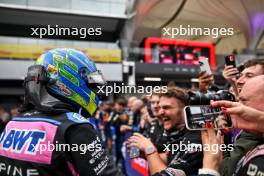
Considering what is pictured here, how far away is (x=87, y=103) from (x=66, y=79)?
0.64ft

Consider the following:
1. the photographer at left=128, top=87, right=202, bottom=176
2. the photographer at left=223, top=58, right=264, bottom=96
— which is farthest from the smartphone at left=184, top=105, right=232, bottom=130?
the photographer at left=223, top=58, right=264, bottom=96

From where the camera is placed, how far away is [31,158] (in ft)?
4.84

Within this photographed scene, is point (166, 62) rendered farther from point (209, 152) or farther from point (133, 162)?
point (209, 152)

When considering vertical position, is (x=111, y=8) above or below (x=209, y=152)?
above

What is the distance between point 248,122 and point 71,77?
92cm

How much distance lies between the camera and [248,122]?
1300 millimetres

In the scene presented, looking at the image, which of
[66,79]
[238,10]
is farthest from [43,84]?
[238,10]

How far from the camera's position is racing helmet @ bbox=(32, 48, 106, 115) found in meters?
1.67

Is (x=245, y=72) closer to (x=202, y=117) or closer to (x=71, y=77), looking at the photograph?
(x=202, y=117)

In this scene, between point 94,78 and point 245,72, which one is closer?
point 94,78

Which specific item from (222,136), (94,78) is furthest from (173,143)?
(94,78)

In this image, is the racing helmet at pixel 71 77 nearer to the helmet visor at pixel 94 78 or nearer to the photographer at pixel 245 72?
the helmet visor at pixel 94 78

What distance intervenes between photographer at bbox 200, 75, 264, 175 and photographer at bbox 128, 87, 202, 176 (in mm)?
366

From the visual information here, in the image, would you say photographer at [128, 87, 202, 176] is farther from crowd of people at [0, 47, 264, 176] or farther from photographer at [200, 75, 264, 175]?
photographer at [200, 75, 264, 175]
